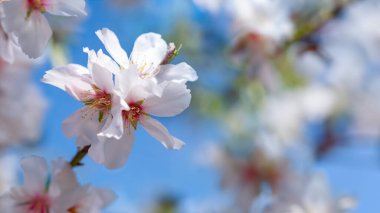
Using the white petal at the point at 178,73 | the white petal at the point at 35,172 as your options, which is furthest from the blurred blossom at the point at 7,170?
the white petal at the point at 178,73

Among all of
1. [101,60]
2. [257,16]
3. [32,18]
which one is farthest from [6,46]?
[257,16]

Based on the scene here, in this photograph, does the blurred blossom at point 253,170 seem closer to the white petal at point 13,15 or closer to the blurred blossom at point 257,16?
the blurred blossom at point 257,16

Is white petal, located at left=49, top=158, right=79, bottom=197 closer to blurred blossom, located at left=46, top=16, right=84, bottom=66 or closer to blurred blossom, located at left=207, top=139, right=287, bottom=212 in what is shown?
blurred blossom, located at left=46, top=16, right=84, bottom=66

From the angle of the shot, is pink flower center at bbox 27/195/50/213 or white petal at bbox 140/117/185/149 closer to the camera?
white petal at bbox 140/117/185/149

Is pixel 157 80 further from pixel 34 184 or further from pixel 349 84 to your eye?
pixel 349 84

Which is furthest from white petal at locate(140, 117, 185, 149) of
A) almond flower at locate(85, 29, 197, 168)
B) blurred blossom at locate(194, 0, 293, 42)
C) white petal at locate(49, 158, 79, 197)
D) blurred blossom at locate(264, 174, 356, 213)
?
blurred blossom at locate(194, 0, 293, 42)

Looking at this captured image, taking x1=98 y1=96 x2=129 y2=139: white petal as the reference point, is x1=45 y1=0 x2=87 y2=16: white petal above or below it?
above
